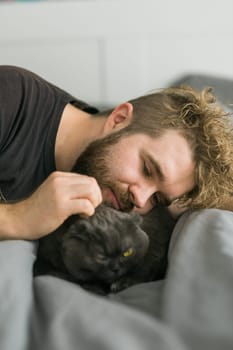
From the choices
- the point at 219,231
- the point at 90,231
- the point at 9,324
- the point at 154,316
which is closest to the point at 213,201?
the point at 219,231

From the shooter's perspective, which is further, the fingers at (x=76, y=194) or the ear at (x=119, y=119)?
the ear at (x=119, y=119)

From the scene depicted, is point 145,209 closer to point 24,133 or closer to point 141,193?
point 141,193

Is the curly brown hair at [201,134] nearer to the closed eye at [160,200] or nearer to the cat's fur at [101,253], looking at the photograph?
the closed eye at [160,200]

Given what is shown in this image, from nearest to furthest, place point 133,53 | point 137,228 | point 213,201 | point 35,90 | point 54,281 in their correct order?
point 54,281 < point 137,228 < point 213,201 < point 35,90 < point 133,53

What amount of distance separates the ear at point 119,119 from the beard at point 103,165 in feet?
0.12

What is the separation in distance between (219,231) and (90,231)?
0.23 metres

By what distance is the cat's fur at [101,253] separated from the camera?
0.83 metres

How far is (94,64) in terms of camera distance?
72.9 inches

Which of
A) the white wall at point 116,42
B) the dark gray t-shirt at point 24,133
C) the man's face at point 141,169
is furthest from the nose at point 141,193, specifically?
the white wall at point 116,42

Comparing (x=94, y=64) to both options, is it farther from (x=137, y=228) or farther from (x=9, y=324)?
(x=9, y=324)

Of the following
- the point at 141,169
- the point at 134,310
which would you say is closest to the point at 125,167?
the point at 141,169

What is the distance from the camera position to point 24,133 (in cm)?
114

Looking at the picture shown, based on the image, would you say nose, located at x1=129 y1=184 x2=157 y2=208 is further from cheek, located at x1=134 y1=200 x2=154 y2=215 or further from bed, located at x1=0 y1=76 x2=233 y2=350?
bed, located at x1=0 y1=76 x2=233 y2=350

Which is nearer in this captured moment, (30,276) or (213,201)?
(30,276)
